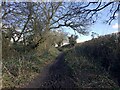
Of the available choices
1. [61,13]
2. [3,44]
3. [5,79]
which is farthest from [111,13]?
[61,13]

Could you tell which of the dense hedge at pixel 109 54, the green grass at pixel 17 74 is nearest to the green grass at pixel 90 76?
the dense hedge at pixel 109 54

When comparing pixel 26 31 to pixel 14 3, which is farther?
pixel 26 31

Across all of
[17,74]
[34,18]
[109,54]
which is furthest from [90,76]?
[34,18]

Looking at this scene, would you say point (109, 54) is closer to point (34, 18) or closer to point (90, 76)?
point (90, 76)

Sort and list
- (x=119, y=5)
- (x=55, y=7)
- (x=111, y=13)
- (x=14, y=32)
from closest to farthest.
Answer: (x=119, y=5) < (x=111, y=13) < (x=14, y=32) < (x=55, y=7)

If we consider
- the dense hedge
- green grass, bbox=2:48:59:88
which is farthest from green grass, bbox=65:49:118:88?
green grass, bbox=2:48:59:88

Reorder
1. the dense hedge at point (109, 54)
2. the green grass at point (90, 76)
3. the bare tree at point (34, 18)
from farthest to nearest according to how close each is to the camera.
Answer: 1. the bare tree at point (34, 18)
2. the dense hedge at point (109, 54)
3. the green grass at point (90, 76)

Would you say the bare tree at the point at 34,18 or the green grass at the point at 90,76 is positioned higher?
the bare tree at the point at 34,18

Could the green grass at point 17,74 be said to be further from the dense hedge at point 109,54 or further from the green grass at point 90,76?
the dense hedge at point 109,54

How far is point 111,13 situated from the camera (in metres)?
8.18

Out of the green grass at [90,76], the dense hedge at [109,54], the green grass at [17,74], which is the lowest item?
the green grass at [17,74]

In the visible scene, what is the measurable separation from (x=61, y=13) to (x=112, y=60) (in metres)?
9.43

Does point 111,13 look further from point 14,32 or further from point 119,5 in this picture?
point 14,32

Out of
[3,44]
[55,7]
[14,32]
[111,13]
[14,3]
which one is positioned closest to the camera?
[111,13]
